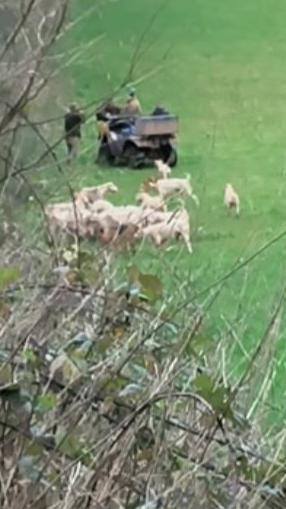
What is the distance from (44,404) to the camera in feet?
4.80

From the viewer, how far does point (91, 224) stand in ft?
13.5

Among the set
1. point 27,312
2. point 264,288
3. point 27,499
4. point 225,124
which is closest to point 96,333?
point 27,312

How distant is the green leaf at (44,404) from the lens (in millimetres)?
1462

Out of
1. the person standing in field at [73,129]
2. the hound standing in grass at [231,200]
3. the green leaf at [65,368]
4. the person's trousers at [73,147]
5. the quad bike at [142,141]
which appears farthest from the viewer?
the quad bike at [142,141]

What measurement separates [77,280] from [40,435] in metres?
0.44

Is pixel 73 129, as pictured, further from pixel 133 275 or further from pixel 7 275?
pixel 7 275

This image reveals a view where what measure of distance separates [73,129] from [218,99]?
541 cm

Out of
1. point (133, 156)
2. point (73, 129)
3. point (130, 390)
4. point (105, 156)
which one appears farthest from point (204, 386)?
point (133, 156)

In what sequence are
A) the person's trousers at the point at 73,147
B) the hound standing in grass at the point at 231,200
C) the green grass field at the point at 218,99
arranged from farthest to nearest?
the hound standing in grass at the point at 231,200
the green grass field at the point at 218,99
the person's trousers at the point at 73,147

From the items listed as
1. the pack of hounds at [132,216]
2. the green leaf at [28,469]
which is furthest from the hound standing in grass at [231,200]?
the green leaf at [28,469]

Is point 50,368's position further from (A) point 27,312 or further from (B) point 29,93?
(B) point 29,93

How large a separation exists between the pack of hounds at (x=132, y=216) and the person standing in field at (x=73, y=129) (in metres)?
0.12

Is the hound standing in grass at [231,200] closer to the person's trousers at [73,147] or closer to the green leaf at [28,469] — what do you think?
the person's trousers at [73,147]

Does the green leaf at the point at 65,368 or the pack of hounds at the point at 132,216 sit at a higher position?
the green leaf at the point at 65,368
